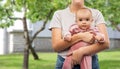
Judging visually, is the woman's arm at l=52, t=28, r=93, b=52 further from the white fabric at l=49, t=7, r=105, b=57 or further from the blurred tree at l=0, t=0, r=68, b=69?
the blurred tree at l=0, t=0, r=68, b=69

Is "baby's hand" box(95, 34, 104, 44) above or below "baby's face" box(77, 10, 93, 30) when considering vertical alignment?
below

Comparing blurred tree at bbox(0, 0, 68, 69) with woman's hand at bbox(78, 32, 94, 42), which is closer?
woman's hand at bbox(78, 32, 94, 42)

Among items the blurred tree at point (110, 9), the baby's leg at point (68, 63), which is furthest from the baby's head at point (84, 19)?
the blurred tree at point (110, 9)

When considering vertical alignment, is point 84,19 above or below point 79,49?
above

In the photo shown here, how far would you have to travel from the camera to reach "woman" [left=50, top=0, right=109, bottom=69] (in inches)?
93.7

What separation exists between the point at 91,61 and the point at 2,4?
31.2ft

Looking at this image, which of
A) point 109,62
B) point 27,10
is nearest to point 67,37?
point 27,10

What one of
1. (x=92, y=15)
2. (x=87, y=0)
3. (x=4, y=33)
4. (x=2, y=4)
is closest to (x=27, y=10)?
(x=2, y=4)

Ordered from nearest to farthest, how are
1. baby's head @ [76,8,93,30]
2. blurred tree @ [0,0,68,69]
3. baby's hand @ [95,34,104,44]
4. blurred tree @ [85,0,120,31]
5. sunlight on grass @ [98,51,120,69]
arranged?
baby's hand @ [95,34,104,44] → baby's head @ [76,8,93,30] → blurred tree @ [0,0,68,69] → sunlight on grass @ [98,51,120,69] → blurred tree @ [85,0,120,31]

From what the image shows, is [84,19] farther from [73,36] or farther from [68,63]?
[68,63]

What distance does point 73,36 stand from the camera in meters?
2.40

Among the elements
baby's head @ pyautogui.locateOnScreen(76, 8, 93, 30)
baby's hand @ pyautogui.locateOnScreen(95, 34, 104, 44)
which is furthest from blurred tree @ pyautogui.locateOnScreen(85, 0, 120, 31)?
baby's hand @ pyautogui.locateOnScreen(95, 34, 104, 44)

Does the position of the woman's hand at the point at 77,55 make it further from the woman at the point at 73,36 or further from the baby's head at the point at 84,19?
the baby's head at the point at 84,19

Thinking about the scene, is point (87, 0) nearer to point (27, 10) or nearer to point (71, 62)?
point (27, 10)
